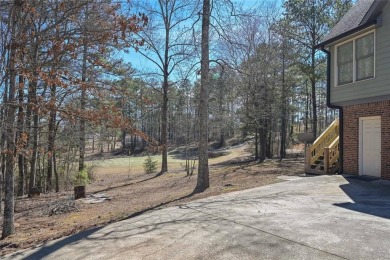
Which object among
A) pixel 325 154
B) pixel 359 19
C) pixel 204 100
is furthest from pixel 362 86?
pixel 204 100

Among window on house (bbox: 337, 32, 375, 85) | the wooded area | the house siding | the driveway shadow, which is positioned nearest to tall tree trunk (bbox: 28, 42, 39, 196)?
the wooded area

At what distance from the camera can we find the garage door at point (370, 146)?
11453 mm

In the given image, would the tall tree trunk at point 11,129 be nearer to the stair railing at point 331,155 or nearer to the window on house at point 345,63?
the window on house at point 345,63

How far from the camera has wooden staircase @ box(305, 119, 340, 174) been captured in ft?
44.3

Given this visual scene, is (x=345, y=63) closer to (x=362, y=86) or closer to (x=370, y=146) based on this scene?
(x=362, y=86)

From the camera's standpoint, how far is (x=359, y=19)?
40.6 feet

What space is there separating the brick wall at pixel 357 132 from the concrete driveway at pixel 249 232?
9.07 feet

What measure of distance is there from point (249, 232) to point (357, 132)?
8161mm

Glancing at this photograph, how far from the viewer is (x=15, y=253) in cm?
608

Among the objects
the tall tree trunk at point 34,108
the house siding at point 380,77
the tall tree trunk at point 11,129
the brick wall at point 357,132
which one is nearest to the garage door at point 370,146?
the brick wall at point 357,132

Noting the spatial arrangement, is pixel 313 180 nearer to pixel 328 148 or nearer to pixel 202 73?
pixel 328 148

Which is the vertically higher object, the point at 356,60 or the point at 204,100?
the point at 356,60

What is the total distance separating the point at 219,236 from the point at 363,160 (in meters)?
8.34

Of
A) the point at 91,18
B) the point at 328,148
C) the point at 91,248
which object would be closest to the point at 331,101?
the point at 328,148
